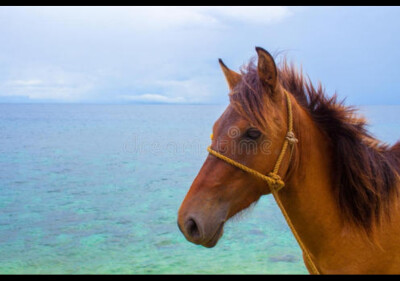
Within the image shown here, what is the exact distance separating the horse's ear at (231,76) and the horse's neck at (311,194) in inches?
14.0

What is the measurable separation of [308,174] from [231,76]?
28.9 inches

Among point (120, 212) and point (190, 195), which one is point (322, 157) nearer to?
point (190, 195)

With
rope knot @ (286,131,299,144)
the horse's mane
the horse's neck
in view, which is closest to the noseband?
rope knot @ (286,131,299,144)

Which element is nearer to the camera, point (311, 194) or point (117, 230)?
point (311, 194)

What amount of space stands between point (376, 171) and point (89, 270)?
6162 millimetres

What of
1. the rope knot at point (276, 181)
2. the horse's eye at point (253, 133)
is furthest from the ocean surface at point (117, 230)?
the horse's eye at point (253, 133)

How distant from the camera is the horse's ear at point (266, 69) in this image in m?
1.83

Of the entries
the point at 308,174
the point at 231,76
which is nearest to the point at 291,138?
the point at 308,174

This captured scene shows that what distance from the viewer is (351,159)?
211 centimetres

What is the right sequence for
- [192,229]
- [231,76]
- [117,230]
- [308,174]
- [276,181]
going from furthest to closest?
[117,230] → [231,76] → [308,174] → [276,181] → [192,229]

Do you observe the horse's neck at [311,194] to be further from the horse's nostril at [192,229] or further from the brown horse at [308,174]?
the horse's nostril at [192,229]

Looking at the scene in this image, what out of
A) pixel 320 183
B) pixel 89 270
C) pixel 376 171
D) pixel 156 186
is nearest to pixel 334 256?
pixel 320 183

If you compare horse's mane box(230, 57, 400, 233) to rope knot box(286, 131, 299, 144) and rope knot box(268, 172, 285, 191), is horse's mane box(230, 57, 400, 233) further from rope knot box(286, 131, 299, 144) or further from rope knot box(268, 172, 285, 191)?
rope knot box(268, 172, 285, 191)

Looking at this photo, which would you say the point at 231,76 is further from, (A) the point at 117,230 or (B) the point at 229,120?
(A) the point at 117,230
